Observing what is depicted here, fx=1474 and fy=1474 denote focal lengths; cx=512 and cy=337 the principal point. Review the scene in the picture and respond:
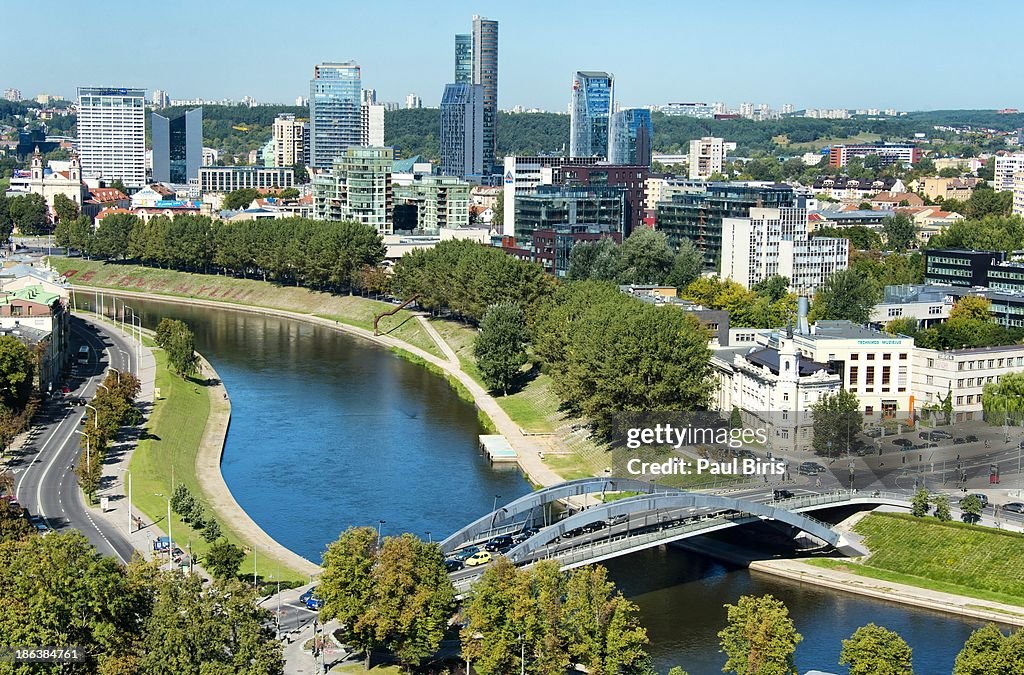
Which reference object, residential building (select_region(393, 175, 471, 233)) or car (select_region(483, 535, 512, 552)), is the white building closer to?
residential building (select_region(393, 175, 471, 233))

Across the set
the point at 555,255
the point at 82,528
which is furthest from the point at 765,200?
the point at 82,528

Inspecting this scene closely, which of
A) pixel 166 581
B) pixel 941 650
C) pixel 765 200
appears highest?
pixel 765 200

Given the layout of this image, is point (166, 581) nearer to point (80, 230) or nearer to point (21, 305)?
point (21, 305)

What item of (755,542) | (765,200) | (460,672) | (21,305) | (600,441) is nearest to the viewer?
(460,672)

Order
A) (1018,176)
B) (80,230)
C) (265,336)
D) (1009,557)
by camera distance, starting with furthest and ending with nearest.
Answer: (1018,176), (80,230), (265,336), (1009,557)

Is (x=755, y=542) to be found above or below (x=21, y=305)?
below
